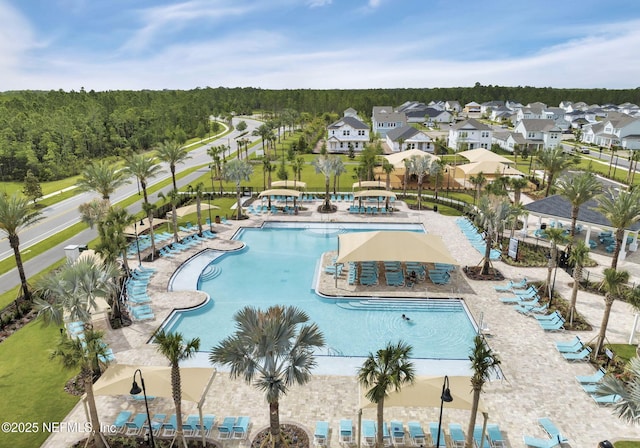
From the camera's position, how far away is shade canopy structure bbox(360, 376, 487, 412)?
14133mm

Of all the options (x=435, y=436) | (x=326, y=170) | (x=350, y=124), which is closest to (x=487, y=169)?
(x=326, y=170)

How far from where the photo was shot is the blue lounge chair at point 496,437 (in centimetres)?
1444

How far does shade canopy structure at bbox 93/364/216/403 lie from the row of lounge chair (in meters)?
23.5

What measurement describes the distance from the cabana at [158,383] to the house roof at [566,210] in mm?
30894

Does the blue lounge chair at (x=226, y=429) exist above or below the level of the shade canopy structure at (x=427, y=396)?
below

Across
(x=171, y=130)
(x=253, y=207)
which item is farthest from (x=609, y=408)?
(x=171, y=130)

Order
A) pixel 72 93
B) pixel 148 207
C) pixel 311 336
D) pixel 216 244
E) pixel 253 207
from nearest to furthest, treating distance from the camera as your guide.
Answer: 1. pixel 311 336
2. pixel 148 207
3. pixel 216 244
4. pixel 253 207
5. pixel 72 93

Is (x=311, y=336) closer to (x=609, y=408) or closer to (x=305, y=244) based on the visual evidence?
(x=609, y=408)

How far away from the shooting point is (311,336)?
12672 mm

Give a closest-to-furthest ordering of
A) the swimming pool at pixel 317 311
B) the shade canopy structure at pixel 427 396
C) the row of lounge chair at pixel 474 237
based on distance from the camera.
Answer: the shade canopy structure at pixel 427 396, the swimming pool at pixel 317 311, the row of lounge chair at pixel 474 237

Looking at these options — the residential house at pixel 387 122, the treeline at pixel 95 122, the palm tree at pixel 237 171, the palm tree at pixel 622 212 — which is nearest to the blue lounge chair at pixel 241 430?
the palm tree at pixel 622 212

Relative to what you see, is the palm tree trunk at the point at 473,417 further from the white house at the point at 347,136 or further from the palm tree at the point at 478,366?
the white house at the point at 347,136

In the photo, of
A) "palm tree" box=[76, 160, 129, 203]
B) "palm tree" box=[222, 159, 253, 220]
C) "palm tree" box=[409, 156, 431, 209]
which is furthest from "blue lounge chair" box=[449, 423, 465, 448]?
"palm tree" box=[76, 160, 129, 203]

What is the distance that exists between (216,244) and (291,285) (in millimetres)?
9652
